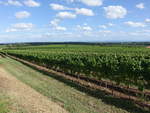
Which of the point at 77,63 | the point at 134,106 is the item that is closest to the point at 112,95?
the point at 134,106

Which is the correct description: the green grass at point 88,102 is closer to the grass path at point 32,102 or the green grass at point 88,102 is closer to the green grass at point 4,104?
the grass path at point 32,102

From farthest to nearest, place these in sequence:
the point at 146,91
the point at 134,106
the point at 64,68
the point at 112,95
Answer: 1. the point at 64,68
2. the point at 146,91
3. the point at 112,95
4. the point at 134,106

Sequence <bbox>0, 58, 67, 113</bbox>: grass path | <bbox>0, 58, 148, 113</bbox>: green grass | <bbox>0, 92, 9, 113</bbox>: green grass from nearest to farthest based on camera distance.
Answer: <bbox>0, 92, 9, 113</bbox>: green grass
<bbox>0, 58, 67, 113</bbox>: grass path
<bbox>0, 58, 148, 113</bbox>: green grass

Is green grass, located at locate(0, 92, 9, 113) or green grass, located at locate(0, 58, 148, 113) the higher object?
green grass, located at locate(0, 92, 9, 113)

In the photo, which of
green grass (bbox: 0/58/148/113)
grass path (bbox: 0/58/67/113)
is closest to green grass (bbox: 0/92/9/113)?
grass path (bbox: 0/58/67/113)

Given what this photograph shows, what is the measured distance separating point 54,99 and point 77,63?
29.3 ft

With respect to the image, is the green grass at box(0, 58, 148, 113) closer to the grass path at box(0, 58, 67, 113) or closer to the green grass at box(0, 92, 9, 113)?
the grass path at box(0, 58, 67, 113)

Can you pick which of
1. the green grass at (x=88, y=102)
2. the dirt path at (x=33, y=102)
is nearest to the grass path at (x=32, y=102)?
the dirt path at (x=33, y=102)

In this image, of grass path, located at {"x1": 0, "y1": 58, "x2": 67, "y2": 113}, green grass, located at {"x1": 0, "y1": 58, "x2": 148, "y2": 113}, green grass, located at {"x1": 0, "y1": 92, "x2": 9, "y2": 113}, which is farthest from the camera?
green grass, located at {"x1": 0, "y1": 58, "x2": 148, "y2": 113}

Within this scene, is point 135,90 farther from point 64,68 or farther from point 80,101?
point 64,68

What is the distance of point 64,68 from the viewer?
22.7 m

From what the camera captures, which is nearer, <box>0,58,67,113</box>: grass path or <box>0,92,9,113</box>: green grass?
<box>0,92,9,113</box>: green grass

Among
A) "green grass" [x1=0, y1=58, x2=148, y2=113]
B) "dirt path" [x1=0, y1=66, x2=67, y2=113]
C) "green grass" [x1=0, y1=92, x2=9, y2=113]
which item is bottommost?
"green grass" [x1=0, y1=58, x2=148, y2=113]

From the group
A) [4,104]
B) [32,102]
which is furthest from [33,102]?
[4,104]
